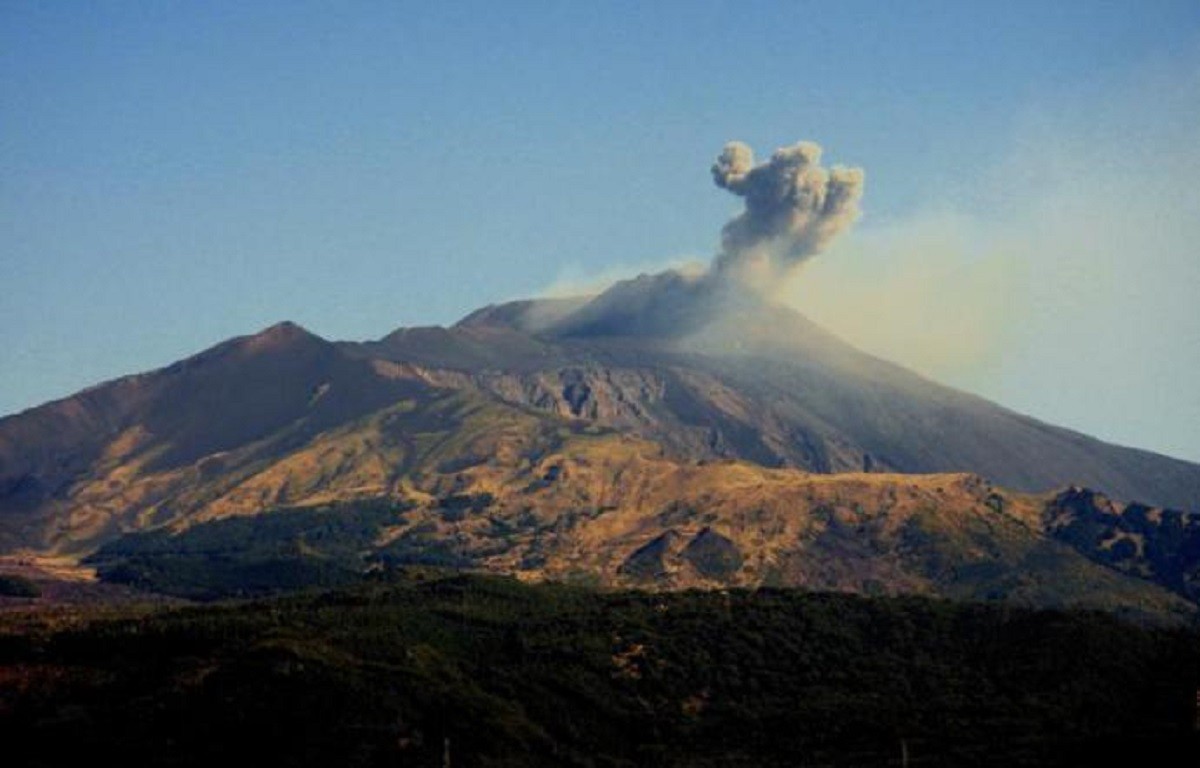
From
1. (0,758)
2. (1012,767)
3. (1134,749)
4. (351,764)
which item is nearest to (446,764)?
(351,764)

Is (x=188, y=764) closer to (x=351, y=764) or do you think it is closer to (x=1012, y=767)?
(x=351, y=764)

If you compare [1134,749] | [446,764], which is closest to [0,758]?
[446,764]

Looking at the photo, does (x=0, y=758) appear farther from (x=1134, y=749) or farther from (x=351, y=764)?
(x=1134, y=749)

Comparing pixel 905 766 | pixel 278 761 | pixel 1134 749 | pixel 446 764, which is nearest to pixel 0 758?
pixel 278 761

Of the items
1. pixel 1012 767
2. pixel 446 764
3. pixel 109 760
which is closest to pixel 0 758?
pixel 109 760

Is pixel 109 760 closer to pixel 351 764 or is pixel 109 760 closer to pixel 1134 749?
pixel 351 764

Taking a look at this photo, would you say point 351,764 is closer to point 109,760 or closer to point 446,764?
point 446,764

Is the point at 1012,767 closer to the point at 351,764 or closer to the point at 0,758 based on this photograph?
the point at 351,764
